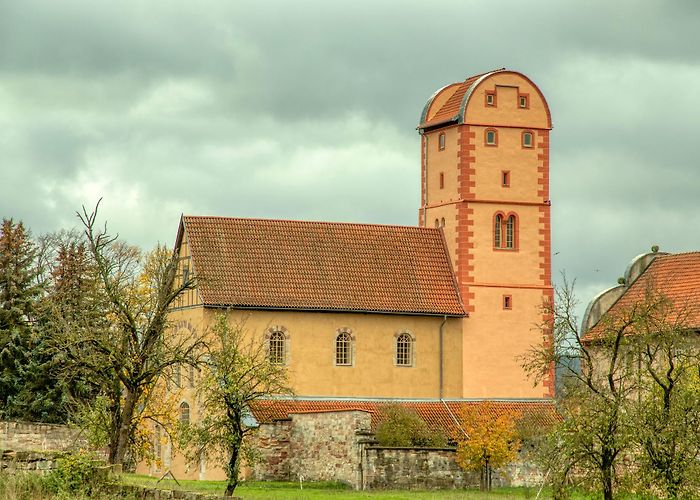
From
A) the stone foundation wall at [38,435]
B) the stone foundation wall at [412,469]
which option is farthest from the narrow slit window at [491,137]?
the stone foundation wall at [38,435]

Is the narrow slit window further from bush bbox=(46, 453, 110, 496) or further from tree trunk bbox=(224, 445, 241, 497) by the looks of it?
bush bbox=(46, 453, 110, 496)

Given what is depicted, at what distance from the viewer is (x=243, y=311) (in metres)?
62.4

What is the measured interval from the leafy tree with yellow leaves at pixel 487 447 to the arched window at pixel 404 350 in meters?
7.38

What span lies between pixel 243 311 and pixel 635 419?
89.1 feet

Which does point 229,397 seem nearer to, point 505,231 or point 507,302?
point 507,302

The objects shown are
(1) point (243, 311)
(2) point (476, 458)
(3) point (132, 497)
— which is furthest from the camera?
(1) point (243, 311)

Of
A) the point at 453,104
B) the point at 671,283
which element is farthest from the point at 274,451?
the point at 671,283

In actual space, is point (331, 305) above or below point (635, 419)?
above

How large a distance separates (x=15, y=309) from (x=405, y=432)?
20529mm

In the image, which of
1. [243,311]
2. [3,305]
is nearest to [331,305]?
[243,311]

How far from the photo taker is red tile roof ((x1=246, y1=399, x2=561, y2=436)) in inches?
2349

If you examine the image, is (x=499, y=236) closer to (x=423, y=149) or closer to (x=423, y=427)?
(x=423, y=149)

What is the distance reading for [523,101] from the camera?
6850cm

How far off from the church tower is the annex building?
0.19 ft
